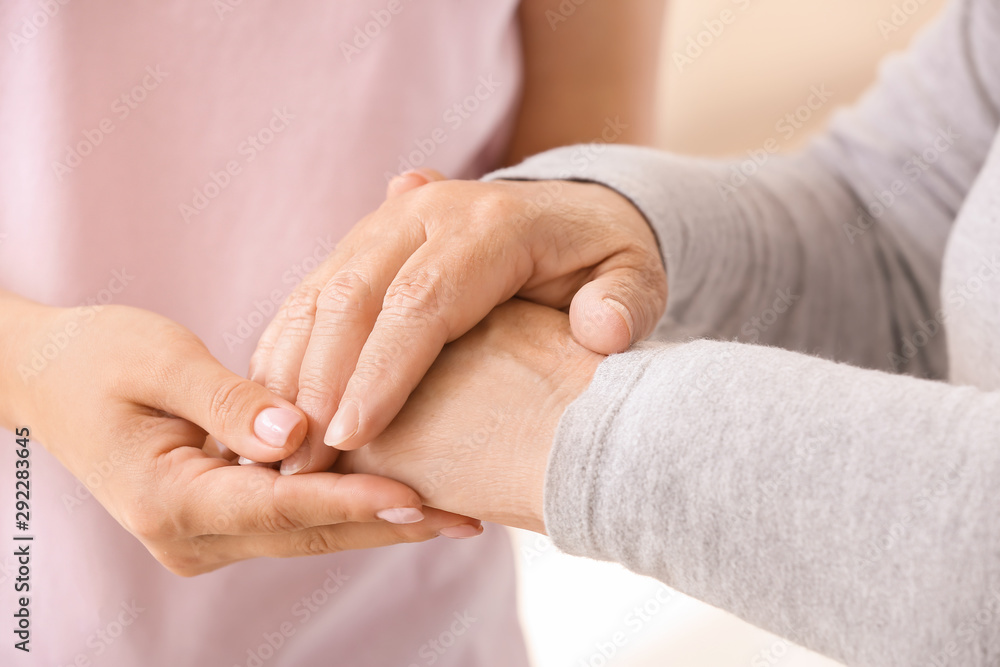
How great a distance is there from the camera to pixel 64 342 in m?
0.67

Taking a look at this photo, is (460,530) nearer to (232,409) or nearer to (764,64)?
(232,409)

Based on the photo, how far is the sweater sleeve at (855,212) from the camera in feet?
2.94

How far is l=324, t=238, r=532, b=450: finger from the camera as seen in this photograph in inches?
22.3

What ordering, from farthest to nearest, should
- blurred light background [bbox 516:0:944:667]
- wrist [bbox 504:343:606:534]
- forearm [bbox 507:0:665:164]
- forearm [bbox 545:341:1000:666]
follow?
1. blurred light background [bbox 516:0:944:667]
2. forearm [bbox 507:0:665:164]
3. wrist [bbox 504:343:606:534]
4. forearm [bbox 545:341:1000:666]

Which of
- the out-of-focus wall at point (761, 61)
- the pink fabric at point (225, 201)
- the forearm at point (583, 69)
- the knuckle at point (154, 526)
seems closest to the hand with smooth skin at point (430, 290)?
the knuckle at point (154, 526)

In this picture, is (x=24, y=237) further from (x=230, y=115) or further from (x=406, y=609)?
(x=406, y=609)

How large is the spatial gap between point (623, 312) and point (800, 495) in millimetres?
218

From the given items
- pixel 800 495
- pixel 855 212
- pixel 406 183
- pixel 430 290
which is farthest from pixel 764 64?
pixel 800 495

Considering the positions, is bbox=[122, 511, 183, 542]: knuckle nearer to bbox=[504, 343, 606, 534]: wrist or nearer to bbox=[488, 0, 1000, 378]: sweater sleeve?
bbox=[504, 343, 606, 534]: wrist

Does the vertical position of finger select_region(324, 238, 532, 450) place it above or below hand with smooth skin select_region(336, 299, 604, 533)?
above

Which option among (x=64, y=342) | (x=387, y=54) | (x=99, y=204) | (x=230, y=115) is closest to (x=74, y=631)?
(x=64, y=342)

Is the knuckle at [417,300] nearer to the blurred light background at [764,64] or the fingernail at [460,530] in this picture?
the fingernail at [460,530]

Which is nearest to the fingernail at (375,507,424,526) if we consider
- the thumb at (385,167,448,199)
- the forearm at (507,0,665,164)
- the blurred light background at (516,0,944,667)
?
the thumb at (385,167,448,199)

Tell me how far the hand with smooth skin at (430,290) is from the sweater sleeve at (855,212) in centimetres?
17
